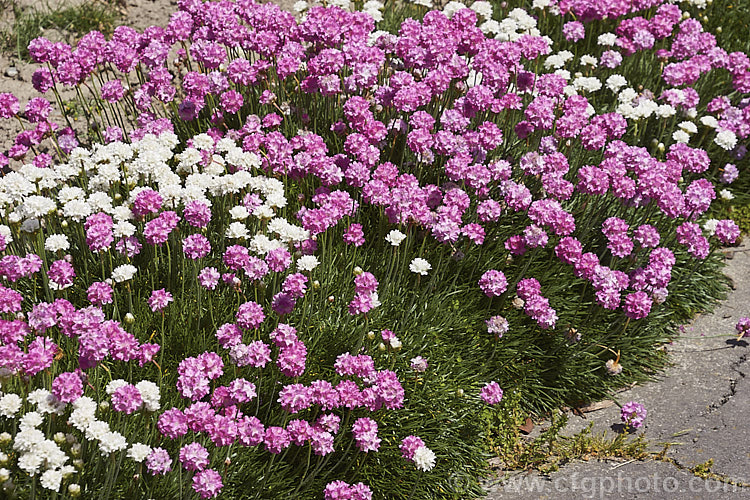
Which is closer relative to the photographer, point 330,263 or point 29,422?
point 29,422

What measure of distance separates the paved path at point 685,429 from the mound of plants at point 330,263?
0.61 ft

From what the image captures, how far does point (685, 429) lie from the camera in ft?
14.4

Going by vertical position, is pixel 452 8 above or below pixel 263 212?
above

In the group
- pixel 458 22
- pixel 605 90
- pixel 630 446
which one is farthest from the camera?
pixel 605 90

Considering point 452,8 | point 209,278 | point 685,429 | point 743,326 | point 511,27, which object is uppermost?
point 452,8

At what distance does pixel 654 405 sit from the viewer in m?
4.64

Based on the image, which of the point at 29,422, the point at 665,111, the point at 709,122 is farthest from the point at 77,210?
the point at 709,122

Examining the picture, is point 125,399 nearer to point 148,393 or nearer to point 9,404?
point 148,393

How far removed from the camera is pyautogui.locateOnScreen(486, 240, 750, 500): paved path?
4004mm

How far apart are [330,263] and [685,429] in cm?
228

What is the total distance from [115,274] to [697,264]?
3751mm

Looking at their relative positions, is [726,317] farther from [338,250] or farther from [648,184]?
[338,250]

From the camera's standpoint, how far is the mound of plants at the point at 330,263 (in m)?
3.33

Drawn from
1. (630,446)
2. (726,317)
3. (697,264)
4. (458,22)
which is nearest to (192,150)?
(458,22)
